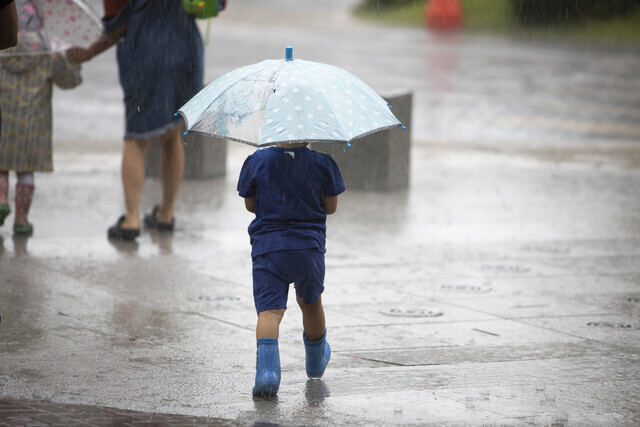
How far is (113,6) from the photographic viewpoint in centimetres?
762

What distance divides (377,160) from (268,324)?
17.8ft

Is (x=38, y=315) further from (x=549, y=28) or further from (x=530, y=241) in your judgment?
(x=549, y=28)

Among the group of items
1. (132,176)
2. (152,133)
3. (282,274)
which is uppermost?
(152,133)

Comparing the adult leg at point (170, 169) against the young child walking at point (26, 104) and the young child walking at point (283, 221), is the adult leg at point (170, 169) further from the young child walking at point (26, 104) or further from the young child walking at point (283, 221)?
the young child walking at point (283, 221)

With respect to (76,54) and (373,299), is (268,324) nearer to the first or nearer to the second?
(373,299)

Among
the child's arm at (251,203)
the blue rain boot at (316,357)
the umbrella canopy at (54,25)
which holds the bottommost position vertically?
the blue rain boot at (316,357)

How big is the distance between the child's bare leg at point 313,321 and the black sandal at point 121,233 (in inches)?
118

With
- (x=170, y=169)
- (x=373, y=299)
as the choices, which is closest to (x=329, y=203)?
(x=373, y=299)

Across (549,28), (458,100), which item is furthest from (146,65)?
(549,28)

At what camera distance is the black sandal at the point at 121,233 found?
24.8 ft

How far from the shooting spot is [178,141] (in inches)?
313

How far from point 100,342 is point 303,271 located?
3.88 ft

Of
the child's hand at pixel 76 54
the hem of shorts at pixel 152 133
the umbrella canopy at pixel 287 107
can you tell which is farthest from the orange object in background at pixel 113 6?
the umbrella canopy at pixel 287 107

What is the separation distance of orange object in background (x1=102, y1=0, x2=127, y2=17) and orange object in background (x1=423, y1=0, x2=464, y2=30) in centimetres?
2215
